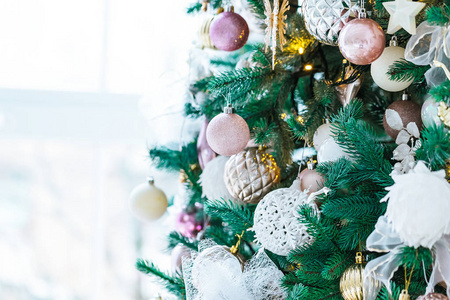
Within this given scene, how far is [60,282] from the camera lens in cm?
151

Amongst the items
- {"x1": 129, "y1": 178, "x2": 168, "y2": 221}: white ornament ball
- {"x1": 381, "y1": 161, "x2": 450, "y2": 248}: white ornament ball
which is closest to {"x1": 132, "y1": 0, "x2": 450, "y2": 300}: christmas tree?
{"x1": 381, "y1": 161, "x2": 450, "y2": 248}: white ornament ball

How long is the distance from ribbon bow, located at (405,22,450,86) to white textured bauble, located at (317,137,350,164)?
144 millimetres

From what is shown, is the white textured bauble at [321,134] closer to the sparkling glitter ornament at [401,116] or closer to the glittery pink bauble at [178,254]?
the sparkling glitter ornament at [401,116]

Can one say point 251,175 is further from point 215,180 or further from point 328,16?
point 328,16

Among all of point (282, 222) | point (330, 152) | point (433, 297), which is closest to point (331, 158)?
point (330, 152)

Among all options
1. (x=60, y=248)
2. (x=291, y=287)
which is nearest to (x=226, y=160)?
(x=291, y=287)

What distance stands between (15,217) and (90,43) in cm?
60

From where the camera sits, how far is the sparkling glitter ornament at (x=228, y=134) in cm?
66

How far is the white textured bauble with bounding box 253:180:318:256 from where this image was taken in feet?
2.02

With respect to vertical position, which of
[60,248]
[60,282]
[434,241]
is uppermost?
[434,241]

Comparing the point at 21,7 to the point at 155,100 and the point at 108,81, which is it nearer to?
the point at 108,81

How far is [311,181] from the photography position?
0.65 metres

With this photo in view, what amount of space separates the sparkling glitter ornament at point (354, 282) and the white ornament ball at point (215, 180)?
0.27 meters

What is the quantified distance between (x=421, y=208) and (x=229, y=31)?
16.8 inches
